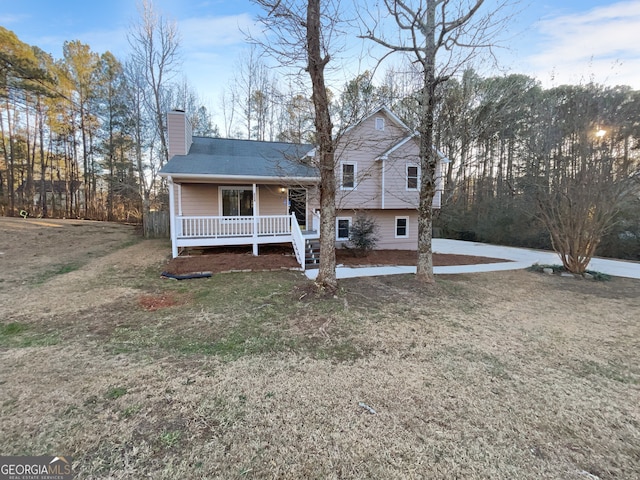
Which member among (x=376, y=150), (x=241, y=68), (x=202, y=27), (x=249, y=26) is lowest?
(x=376, y=150)

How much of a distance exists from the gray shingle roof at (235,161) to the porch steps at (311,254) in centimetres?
243

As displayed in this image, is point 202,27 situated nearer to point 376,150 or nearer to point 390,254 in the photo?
point 376,150

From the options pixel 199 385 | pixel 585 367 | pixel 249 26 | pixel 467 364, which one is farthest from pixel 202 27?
pixel 585 367

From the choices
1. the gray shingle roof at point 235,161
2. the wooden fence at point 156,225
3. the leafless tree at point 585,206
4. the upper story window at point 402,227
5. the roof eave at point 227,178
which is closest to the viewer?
the leafless tree at point 585,206

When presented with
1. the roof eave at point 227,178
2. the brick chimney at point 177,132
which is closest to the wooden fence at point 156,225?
the brick chimney at point 177,132

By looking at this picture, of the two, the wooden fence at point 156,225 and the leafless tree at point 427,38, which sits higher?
the leafless tree at point 427,38

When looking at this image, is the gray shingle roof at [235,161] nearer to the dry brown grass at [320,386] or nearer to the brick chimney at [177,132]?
the brick chimney at [177,132]

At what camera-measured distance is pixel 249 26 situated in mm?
6168

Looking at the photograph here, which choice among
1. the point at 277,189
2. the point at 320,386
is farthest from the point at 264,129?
the point at 320,386

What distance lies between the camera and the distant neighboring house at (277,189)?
9656 millimetres

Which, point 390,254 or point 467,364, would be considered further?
point 390,254

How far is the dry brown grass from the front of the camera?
216 centimetres

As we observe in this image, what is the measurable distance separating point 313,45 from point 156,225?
13273 millimetres

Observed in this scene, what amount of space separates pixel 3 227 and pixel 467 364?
66.1 feet
